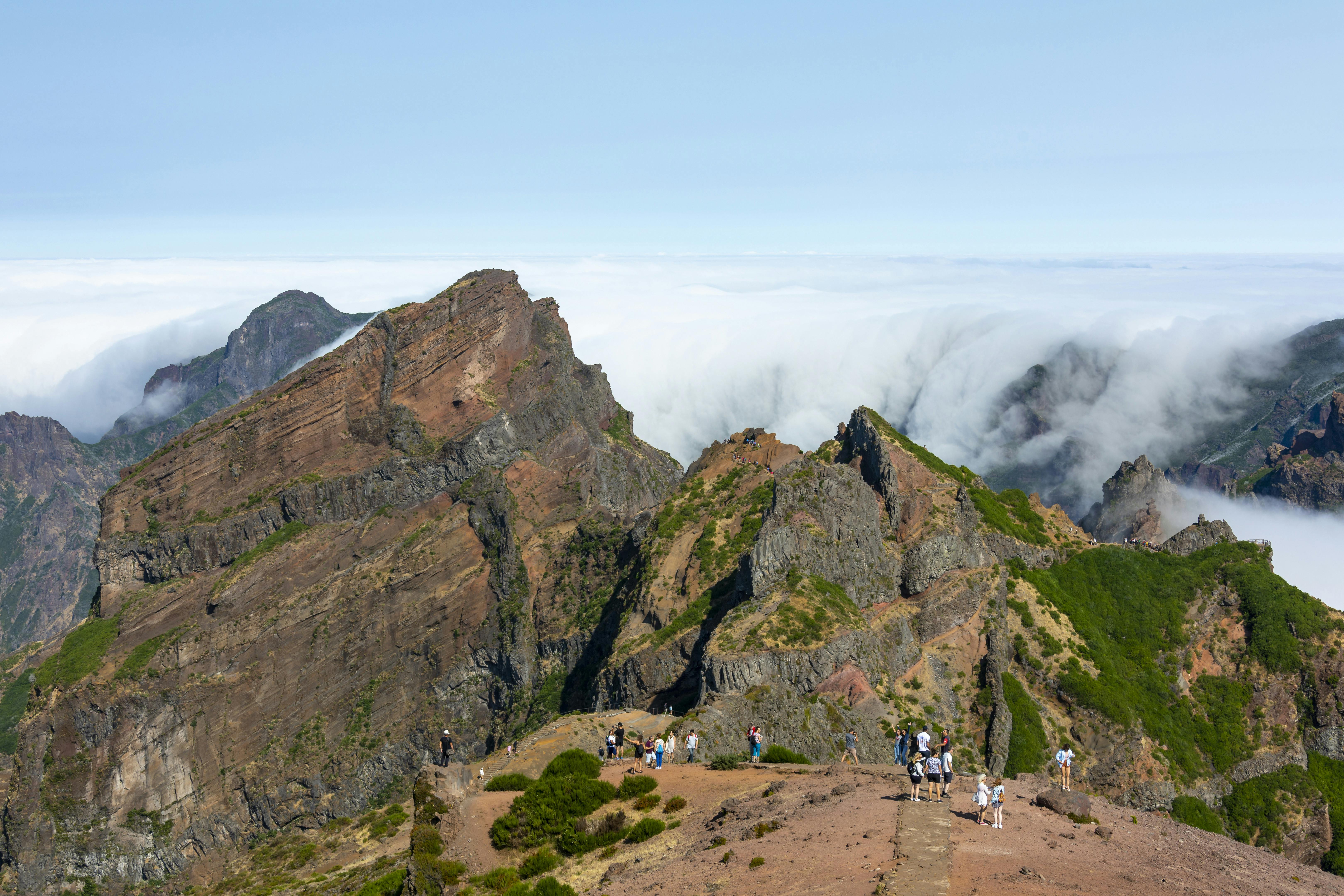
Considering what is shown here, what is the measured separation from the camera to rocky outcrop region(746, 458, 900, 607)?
308 feet

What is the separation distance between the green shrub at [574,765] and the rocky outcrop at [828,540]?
36187mm

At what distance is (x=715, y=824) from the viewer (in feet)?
155

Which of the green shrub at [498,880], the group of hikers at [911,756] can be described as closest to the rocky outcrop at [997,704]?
the group of hikers at [911,756]

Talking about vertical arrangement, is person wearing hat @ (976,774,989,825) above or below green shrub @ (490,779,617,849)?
above

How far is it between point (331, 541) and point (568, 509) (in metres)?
38.8

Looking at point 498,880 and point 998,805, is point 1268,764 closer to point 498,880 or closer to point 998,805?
point 998,805

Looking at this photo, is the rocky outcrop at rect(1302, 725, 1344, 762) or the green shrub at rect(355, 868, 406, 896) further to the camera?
the rocky outcrop at rect(1302, 725, 1344, 762)

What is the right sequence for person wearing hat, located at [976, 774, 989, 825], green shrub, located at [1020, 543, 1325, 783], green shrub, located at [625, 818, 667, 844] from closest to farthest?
1. person wearing hat, located at [976, 774, 989, 825]
2. green shrub, located at [625, 818, 667, 844]
3. green shrub, located at [1020, 543, 1325, 783]

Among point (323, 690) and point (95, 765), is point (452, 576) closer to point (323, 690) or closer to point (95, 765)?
point (323, 690)

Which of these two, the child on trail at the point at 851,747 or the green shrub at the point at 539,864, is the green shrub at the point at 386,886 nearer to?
the green shrub at the point at 539,864

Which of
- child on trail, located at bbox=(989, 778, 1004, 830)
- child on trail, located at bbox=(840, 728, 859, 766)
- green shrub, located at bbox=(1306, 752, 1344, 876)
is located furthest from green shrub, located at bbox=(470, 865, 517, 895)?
green shrub, located at bbox=(1306, 752, 1344, 876)

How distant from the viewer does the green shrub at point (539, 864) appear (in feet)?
153

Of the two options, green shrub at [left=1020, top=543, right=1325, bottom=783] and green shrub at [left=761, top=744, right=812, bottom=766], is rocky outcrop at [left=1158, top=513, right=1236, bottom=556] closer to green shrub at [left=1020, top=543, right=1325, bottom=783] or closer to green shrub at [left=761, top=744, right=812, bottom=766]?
green shrub at [left=1020, top=543, right=1325, bottom=783]

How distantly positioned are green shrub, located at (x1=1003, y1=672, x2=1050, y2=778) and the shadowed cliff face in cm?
6518
